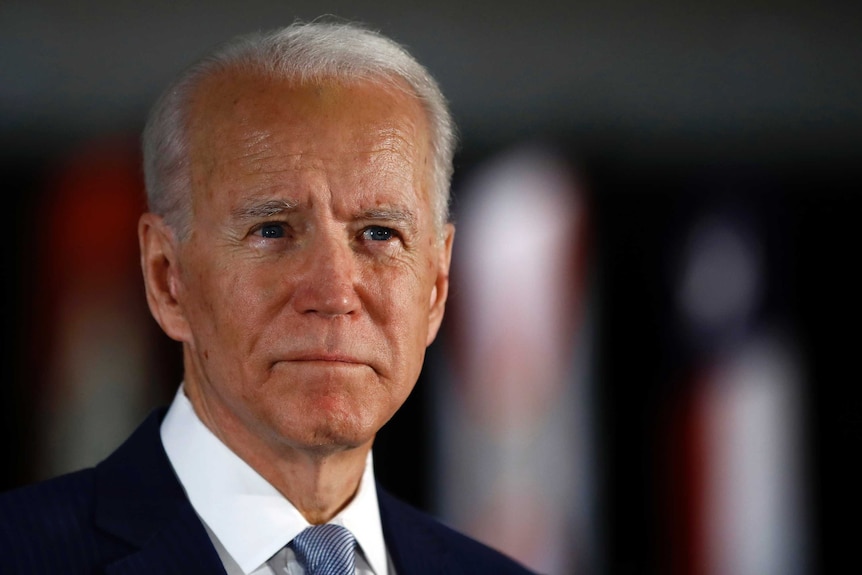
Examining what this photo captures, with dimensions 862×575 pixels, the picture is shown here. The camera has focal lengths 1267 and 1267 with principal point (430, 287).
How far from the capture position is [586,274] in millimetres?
3557

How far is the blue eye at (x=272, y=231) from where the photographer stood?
6.07 feet

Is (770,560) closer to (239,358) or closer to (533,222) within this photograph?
(533,222)

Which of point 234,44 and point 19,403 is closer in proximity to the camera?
point 234,44

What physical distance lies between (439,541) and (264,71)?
868 millimetres

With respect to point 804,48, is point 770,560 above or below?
below

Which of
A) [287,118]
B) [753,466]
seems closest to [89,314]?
[287,118]

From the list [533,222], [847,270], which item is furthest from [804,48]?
[533,222]

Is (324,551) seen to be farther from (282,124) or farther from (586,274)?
(586,274)

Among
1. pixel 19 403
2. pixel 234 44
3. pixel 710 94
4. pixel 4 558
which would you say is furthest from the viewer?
pixel 710 94

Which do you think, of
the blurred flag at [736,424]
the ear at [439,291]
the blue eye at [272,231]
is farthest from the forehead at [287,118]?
the blurred flag at [736,424]

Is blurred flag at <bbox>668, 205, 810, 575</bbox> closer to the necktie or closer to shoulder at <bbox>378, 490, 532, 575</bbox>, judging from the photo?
shoulder at <bbox>378, 490, 532, 575</bbox>

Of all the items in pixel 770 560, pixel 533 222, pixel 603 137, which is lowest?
pixel 770 560

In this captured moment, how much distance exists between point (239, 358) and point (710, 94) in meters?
2.21

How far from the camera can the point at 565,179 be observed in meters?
3.54
